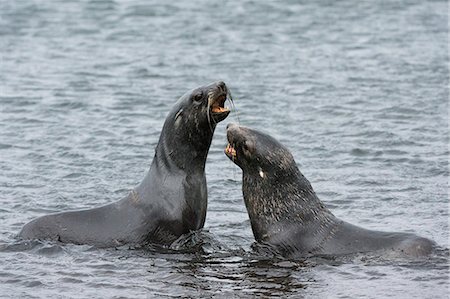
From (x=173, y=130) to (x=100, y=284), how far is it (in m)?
2.21

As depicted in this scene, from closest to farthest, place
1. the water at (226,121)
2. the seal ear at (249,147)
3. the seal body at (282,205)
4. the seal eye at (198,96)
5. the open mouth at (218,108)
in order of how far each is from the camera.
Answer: the water at (226,121) → the seal body at (282,205) → the seal ear at (249,147) → the open mouth at (218,108) → the seal eye at (198,96)

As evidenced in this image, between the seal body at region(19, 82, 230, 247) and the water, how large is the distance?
0.70ft

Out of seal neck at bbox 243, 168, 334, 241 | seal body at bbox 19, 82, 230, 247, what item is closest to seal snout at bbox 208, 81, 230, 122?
seal body at bbox 19, 82, 230, 247

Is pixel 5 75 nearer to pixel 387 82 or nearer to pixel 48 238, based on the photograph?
pixel 387 82

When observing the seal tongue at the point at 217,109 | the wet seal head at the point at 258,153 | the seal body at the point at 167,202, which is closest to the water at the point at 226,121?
the seal body at the point at 167,202

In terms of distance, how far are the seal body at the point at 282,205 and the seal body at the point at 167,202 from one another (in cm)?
43

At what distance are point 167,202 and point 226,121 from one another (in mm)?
7090

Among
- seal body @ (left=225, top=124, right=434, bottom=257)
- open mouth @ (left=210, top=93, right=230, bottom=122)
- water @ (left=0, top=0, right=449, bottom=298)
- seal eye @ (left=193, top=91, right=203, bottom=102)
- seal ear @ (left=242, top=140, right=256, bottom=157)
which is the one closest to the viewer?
water @ (left=0, top=0, right=449, bottom=298)

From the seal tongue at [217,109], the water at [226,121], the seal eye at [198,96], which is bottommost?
the water at [226,121]

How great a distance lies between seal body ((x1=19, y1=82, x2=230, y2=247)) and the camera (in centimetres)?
1214

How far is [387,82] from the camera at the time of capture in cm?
2148

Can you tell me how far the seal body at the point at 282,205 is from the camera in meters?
11.8

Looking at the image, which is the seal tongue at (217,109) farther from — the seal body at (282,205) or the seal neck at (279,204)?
the seal neck at (279,204)

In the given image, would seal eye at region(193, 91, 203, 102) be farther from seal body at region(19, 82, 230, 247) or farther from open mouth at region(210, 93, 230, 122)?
open mouth at region(210, 93, 230, 122)
